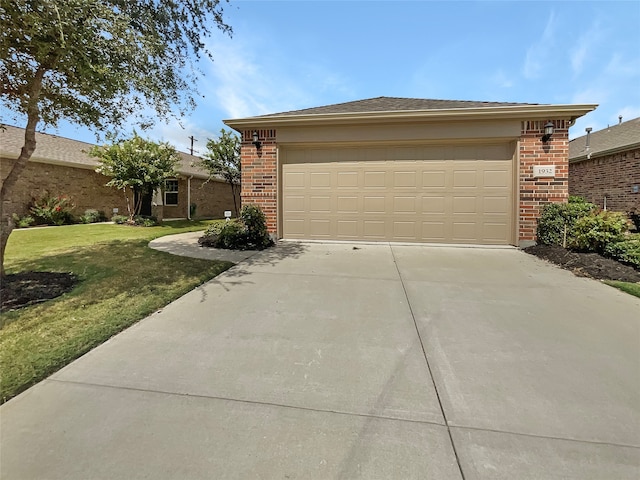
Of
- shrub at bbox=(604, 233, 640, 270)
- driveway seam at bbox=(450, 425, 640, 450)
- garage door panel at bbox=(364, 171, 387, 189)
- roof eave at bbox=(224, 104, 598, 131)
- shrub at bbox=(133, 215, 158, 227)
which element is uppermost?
roof eave at bbox=(224, 104, 598, 131)

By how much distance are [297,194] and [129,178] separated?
8011mm

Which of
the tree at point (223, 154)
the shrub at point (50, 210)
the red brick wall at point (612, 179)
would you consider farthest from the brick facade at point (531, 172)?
the shrub at point (50, 210)

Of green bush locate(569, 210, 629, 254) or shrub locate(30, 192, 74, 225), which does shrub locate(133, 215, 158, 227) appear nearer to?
shrub locate(30, 192, 74, 225)

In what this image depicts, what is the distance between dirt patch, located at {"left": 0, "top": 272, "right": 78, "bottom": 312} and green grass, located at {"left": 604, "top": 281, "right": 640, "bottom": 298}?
7892 mm

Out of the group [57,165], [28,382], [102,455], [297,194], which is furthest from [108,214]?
[102,455]

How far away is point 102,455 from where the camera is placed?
1.72m

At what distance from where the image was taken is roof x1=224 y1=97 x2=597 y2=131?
7.20 metres

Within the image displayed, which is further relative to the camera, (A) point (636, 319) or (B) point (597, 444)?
(A) point (636, 319)

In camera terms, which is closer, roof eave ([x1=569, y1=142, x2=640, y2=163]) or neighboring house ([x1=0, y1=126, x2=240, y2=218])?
roof eave ([x1=569, y1=142, x2=640, y2=163])

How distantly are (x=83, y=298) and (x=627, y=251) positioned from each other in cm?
862

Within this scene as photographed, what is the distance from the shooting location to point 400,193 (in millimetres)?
8203

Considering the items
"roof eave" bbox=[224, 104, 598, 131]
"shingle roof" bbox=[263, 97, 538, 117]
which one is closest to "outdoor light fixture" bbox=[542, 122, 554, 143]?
"roof eave" bbox=[224, 104, 598, 131]

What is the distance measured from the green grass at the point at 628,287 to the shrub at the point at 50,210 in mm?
16630

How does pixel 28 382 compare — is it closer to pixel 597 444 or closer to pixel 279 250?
pixel 597 444
